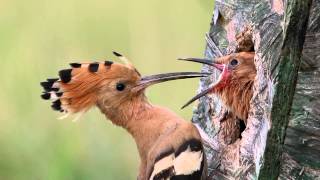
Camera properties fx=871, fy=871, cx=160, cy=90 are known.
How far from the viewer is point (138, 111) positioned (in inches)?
86.8

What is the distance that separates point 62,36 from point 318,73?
4.51 feet

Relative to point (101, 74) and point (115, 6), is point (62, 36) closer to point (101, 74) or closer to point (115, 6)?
point (115, 6)

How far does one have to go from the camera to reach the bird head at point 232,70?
217 centimetres

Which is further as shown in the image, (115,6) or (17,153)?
(115,6)

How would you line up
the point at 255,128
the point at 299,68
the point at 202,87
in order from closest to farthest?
the point at 299,68 → the point at 255,128 → the point at 202,87

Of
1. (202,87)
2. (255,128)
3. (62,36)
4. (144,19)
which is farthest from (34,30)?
(255,128)

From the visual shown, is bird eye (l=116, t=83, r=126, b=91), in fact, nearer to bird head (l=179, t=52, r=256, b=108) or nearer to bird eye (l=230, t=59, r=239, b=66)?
bird head (l=179, t=52, r=256, b=108)

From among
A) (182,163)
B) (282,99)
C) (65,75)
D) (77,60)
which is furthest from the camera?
(77,60)

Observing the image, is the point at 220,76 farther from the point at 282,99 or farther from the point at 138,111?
the point at 282,99

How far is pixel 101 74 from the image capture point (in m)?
2.20

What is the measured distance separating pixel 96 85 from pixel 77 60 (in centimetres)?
76

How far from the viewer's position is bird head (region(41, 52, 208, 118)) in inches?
85.0

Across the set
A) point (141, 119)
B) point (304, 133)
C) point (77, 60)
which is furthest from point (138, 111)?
point (77, 60)

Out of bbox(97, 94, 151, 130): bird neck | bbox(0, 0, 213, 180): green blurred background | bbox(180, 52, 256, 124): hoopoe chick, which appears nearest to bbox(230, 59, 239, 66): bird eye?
bbox(180, 52, 256, 124): hoopoe chick
